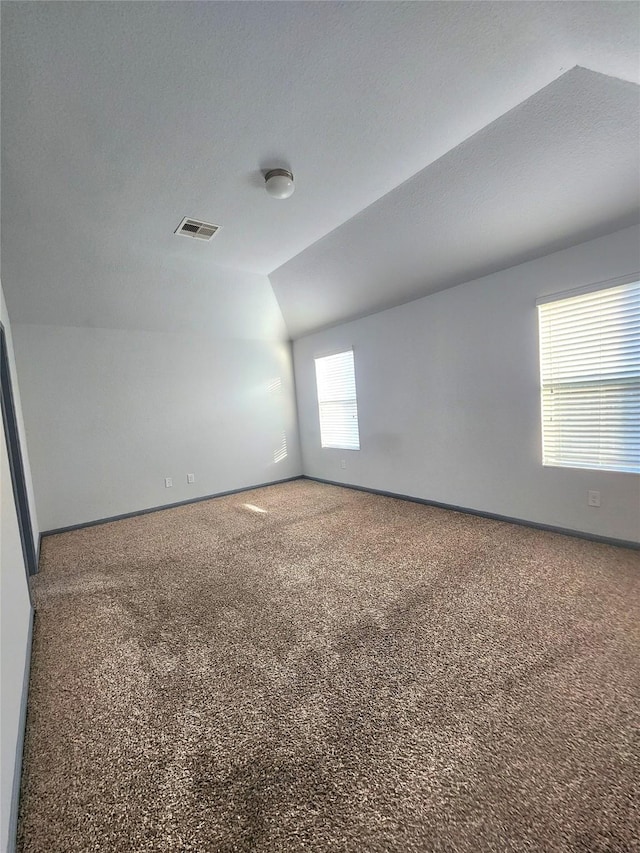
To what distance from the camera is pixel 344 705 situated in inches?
59.5

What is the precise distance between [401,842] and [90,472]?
453 cm

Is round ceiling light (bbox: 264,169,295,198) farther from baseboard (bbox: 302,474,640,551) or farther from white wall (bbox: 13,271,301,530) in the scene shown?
baseboard (bbox: 302,474,640,551)

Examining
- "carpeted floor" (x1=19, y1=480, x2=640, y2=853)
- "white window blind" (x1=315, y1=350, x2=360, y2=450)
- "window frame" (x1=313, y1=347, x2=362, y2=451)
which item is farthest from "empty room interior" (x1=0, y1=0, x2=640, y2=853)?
"white window blind" (x1=315, y1=350, x2=360, y2=450)

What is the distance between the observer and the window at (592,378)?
8.70ft

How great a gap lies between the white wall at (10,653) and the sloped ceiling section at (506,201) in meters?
3.22

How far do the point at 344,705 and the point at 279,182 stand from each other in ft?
9.78

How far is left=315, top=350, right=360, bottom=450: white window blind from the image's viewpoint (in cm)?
508

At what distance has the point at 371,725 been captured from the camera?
4.63 ft

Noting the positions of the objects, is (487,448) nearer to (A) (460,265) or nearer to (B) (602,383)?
(B) (602,383)

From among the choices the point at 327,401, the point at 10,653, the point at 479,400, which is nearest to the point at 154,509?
the point at 327,401

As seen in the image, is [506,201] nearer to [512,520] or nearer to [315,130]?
[315,130]

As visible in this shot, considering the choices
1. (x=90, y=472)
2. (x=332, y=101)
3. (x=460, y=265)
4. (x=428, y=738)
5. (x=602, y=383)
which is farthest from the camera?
(x=90, y=472)

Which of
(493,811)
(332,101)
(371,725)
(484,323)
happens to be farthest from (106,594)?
(484,323)

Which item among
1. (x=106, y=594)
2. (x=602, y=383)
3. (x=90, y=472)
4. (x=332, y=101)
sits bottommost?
(x=106, y=594)
